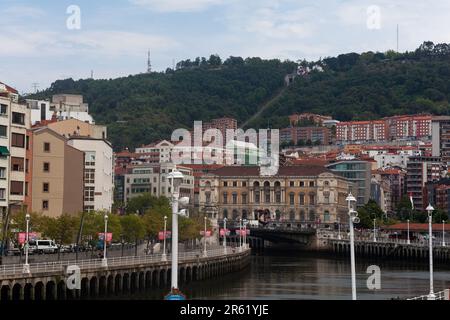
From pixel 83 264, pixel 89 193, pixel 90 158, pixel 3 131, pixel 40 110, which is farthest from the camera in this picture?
pixel 40 110

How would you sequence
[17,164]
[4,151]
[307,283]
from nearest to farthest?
[4,151]
[17,164]
[307,283]

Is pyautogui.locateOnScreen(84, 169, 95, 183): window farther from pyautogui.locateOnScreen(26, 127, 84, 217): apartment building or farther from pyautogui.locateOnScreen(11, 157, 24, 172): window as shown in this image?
pyautogui.locateOnScreen(11, 157, 24, 172): window

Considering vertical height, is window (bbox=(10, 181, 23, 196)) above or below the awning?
below

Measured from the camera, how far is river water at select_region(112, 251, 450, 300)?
75438 mm

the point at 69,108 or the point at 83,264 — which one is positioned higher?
the point at 69,108

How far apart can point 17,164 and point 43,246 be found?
8.14 metres

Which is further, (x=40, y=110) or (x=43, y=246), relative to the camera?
(x=40, y=110)

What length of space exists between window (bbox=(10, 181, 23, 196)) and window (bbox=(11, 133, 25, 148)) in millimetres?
3130

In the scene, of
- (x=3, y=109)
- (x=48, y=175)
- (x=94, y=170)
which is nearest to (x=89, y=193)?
(x=94, y=170)

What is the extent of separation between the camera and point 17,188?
3531 inches

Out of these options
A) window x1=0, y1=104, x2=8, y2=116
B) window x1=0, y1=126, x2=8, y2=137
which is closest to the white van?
window x1=0, y1=126, x2=8, y2=137

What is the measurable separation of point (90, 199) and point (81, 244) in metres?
30.2

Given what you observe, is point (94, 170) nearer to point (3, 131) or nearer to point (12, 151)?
point (12, 151)

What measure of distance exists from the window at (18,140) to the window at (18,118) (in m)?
1.06
